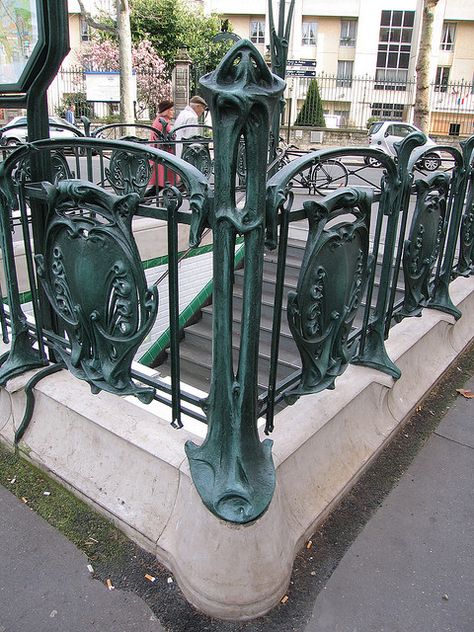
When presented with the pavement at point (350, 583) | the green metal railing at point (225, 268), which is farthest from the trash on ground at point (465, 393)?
the green metal railing at point (225, 268)

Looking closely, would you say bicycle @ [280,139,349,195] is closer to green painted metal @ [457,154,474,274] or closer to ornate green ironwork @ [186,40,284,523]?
green painted metal @ [457,154,474,274]

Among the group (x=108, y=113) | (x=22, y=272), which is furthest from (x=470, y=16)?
(x=22, y=272)

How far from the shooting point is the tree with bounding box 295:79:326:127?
106ft

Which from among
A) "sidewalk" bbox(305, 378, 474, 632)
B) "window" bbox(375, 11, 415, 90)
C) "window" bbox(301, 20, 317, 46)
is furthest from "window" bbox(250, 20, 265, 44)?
"sidewalk" bbox(305, 378, 474, 632)

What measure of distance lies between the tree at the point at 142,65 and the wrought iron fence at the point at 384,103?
885 cm

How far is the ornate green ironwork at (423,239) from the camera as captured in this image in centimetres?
314

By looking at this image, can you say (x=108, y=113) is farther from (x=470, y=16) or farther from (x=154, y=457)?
(x=154, y=457)

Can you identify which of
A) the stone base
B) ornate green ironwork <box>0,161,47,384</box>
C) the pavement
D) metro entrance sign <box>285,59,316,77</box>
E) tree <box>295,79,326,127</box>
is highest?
metro entrance sign <box>285,59,316,77</box>

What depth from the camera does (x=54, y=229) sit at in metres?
2.31

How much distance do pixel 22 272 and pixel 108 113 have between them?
35.8 meters

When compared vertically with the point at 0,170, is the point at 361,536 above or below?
below

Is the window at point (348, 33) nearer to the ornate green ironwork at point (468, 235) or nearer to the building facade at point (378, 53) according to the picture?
the building facade at point (378, 53)

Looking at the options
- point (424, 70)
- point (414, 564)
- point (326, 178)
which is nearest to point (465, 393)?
point (414, 564)

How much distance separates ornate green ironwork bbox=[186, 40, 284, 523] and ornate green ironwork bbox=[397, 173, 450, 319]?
154 centimetres
